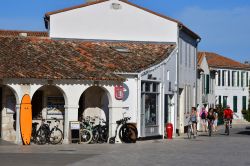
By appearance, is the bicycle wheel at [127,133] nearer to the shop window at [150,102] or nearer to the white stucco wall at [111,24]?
the shop window at [150,102]

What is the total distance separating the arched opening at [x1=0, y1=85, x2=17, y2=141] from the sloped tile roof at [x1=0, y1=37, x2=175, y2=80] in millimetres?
1508

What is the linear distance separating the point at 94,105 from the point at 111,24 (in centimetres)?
821

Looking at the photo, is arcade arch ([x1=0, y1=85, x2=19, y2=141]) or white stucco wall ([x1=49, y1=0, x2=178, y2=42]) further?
white stucco wall ([x1=49, y1=0, x2=178, y2=42])

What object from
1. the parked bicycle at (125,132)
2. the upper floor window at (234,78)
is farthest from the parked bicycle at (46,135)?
the upper floor window at (234,78)

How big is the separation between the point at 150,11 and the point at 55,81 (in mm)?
11791

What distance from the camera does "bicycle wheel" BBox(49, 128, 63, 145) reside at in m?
31.0

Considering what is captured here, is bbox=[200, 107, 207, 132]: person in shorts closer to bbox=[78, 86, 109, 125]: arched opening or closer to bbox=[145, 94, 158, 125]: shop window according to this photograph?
bbox=[145, 94, 158, 125]: shop window

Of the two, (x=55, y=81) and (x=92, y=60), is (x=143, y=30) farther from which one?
(x=55, y=81)

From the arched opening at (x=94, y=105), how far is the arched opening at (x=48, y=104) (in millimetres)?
1033

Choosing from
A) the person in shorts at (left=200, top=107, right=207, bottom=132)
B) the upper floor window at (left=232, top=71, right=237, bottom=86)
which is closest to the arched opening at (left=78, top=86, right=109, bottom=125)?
the person in shorts at (left=200, top=107, right=207, bottom=132)

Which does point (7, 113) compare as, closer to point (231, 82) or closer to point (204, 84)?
point (204, 84)

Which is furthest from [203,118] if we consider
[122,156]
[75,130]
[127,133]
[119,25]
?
[122,156]

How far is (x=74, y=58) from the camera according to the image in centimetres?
3422

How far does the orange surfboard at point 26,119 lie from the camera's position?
98.7 ft
